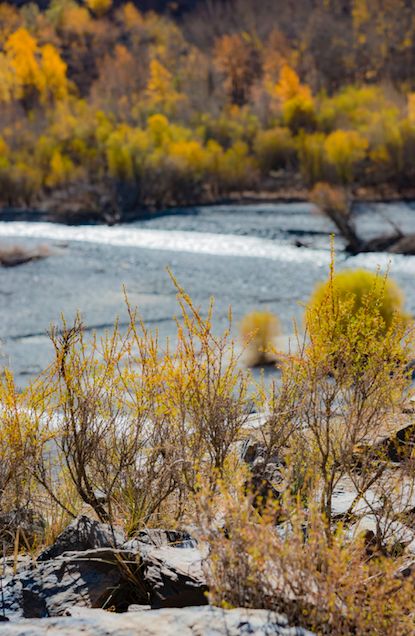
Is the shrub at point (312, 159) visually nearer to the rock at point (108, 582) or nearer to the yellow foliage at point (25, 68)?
the rock at point (108, 582)

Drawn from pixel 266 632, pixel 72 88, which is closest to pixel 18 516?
pixel 266 632

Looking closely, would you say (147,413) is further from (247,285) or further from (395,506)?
(247,285)

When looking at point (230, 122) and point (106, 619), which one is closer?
point (106, 619)

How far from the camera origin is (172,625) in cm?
355

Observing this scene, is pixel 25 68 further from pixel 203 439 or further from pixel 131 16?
pixel 203 439

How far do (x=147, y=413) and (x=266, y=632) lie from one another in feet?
9.06

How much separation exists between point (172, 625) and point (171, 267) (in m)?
20.5

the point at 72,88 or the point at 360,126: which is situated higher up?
the point at 72,88

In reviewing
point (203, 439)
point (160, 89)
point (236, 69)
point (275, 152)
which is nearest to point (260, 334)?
point (203, 439)

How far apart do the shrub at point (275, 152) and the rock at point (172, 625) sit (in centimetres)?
4197

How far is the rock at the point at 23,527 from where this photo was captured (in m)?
5.68

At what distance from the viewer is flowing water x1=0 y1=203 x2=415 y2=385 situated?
61.1 ft

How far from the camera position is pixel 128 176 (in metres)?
40.6

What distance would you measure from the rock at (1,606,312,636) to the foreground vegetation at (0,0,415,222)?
31.2 m
